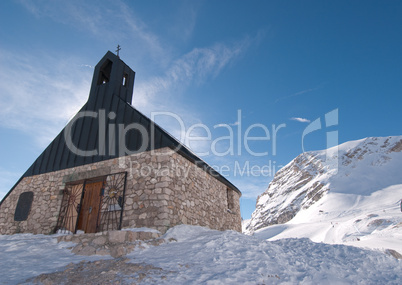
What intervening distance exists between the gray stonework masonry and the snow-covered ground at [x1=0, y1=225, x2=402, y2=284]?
1693 mm

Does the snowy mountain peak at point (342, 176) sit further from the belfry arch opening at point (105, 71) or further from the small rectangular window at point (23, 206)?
the small rectangular window at point (23, 206)

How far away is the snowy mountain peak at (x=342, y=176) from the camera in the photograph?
6329 cm

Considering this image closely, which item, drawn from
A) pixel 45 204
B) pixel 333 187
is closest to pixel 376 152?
pixel 333 187

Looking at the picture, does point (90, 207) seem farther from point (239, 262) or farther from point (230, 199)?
point (230, 199)

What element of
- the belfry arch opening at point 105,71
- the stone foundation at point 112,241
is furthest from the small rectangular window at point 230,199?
the belfry arch opening at point 105,71

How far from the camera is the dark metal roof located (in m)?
8.71

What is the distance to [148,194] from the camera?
7.77 meters

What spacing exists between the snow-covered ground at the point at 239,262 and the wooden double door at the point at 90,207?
256 cm

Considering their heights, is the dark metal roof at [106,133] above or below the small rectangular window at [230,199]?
above

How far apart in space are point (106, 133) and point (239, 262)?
7.25 meters

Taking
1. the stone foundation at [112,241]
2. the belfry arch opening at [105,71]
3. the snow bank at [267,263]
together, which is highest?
the belfry arch opening at [105,71]

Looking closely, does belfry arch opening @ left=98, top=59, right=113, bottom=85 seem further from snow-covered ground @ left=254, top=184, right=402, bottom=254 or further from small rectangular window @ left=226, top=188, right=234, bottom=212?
snow-covered ground @ left=254, top=184, right=402, bottom=254

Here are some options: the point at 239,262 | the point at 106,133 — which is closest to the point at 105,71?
the point at 106,133

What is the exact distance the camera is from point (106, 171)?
891cm
